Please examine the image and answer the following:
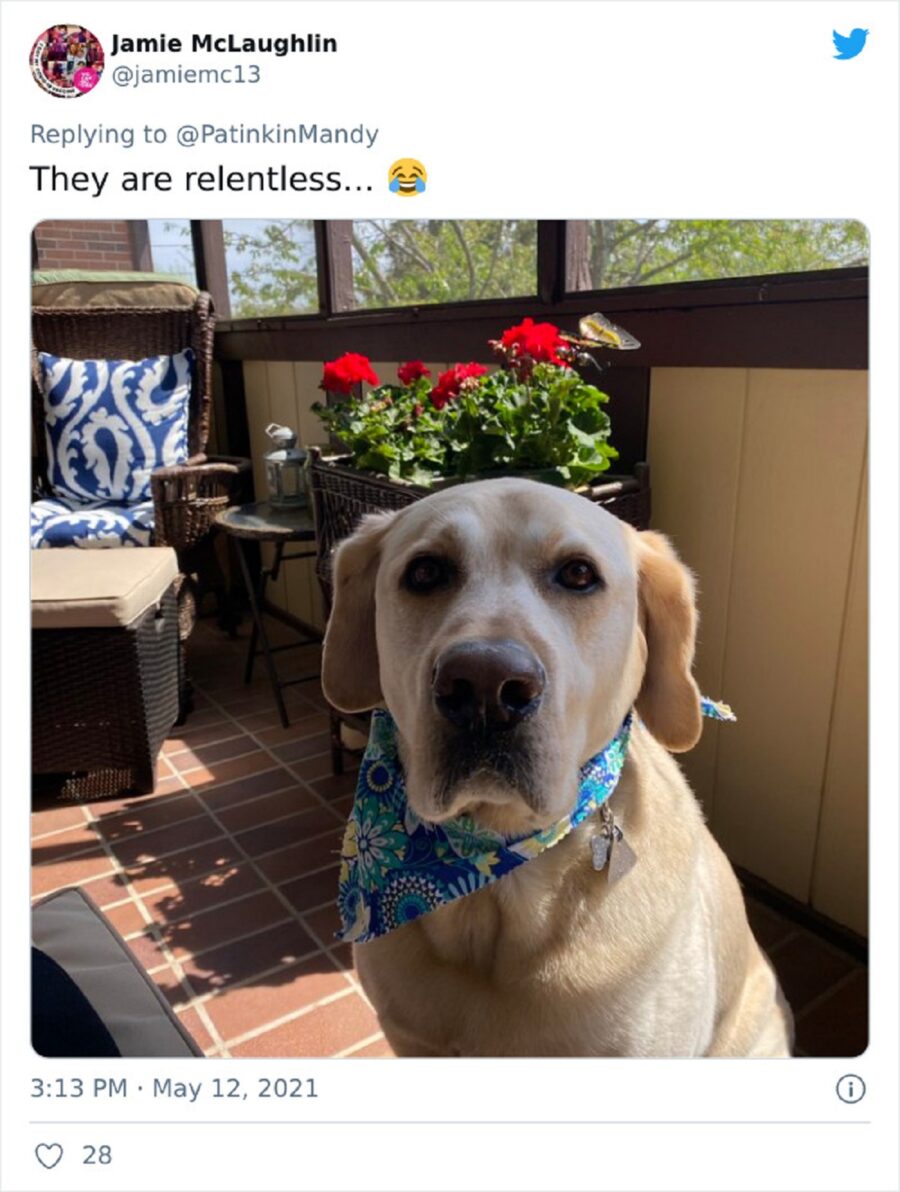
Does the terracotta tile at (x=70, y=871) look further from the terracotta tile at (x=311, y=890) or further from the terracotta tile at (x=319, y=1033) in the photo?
the terracotta tile at (x=319, y=1033)

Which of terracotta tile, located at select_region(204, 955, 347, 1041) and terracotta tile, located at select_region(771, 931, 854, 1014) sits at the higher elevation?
terracotta tile, located at select_region(771, 931, 854, 1014)

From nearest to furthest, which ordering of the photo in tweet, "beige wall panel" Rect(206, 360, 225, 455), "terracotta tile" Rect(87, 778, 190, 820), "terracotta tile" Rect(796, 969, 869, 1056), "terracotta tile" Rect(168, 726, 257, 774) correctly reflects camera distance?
the photo in tweet < "terracotta tile" Rect(796, 969, 869, 1056) < "terracotta tile" Rect(87, 778, 190, 820) < "terracotta tile" Rect(168, 726, 257, 774) < "beige wall panel" Rect(206, 360, 225, 455)

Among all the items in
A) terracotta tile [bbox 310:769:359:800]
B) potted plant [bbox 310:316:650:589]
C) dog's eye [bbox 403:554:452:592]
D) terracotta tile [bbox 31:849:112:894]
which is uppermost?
potted plant [bbox 310:316:650:589]

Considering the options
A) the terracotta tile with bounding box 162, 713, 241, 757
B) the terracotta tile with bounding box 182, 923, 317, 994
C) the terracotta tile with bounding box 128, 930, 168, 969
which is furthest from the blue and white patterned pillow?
the terracotta tile with bounding box 182, 923, 317, 994

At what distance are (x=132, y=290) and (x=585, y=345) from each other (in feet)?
10.4

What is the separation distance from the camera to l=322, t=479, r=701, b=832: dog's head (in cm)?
97

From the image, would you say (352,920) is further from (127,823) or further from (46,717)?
(46,717)

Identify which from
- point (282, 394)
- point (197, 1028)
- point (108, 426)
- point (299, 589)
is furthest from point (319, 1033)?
point (282, 394)

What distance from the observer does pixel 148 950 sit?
212 centimetres

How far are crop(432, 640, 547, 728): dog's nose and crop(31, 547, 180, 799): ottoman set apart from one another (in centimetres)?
198

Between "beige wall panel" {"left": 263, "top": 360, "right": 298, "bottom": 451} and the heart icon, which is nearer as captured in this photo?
the heart icon

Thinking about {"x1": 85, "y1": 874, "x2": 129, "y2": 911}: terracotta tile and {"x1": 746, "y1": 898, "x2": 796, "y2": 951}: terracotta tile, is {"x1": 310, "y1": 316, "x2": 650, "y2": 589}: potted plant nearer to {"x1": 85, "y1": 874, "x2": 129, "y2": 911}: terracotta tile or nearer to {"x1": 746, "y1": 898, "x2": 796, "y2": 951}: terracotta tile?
{"x1": 746, "y1": 898, "x2": 796, "y2": 951}: terracotta tile

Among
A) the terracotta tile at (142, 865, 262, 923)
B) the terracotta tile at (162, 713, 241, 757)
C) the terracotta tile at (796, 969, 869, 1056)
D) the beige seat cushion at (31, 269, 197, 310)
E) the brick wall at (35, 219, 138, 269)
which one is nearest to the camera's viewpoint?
the terracotta tile at (796, 969, 869, 1056)

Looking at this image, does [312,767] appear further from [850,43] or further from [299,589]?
[850,43]
